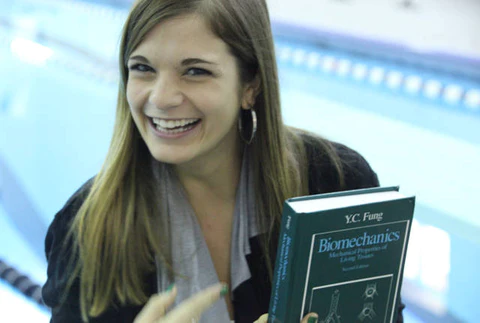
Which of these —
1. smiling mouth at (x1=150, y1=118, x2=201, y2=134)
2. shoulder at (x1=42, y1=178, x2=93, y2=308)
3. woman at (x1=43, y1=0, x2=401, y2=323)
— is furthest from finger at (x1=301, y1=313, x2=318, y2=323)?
shoulder at (x1=42, y1=178, x2=93, y2=308)

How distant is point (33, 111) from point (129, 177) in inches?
104

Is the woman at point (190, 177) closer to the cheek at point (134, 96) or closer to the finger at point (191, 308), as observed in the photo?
the cheek at point (134, 96)

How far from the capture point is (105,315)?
41.8 inches

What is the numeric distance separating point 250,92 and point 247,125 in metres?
0.07

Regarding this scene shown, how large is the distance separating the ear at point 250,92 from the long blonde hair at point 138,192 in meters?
0.01

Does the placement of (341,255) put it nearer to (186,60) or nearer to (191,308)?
(191,308)

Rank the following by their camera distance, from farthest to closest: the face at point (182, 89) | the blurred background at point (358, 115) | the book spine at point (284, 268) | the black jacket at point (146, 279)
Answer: the blurred background at point (358, 115)
the black jacket at point (146, 279)
the face at point (182, 89)
the book spine at point (284, 268)

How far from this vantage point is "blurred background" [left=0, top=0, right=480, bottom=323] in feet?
7.81

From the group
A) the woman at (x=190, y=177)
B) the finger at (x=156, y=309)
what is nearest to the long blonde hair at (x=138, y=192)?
the woman at (x=190, y=177)

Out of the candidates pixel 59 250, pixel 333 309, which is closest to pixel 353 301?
pixel 333 309

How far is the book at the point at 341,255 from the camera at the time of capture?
707 mm

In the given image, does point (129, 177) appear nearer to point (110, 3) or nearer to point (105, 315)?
point (105, 315)

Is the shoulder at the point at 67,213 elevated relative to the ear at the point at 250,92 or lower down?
lower down

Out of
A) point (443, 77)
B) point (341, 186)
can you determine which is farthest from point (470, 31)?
point (341, 186)
